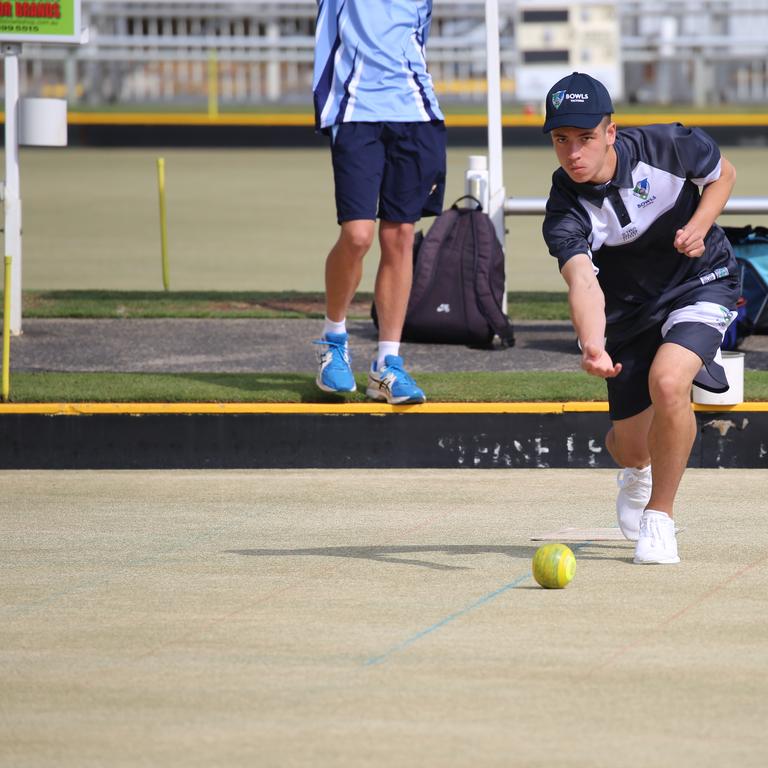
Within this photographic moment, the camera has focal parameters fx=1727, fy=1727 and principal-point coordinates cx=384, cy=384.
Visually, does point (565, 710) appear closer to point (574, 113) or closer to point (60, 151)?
point (574, 113)

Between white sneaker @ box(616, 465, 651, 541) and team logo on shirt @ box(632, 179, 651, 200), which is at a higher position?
team logo on shirt @ box(632, 179, 651, 200)

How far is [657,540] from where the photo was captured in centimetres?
479

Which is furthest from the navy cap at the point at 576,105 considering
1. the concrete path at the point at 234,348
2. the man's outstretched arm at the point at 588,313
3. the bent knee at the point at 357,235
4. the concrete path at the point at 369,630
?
the concrete path at the point at 234,348

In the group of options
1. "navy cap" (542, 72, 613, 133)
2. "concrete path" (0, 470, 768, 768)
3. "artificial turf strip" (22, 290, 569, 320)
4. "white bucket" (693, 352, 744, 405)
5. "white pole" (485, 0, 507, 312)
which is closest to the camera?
"concrete path" (0, 470, 768, 768)

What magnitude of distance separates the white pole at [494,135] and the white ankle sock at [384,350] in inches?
66.5

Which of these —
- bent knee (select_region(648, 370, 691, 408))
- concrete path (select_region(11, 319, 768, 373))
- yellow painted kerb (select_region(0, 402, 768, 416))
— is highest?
bent knee (select_region(648, 370, 691, 408))

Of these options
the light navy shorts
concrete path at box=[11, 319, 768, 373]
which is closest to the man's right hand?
the light navy shorts

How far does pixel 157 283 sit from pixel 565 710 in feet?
26.8

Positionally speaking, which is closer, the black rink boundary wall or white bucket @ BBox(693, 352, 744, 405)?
white bucket @ BBox(693, 352, 744, 405)

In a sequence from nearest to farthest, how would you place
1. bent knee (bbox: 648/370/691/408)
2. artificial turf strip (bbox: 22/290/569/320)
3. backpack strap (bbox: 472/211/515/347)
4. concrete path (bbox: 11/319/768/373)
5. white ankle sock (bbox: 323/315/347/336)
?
1. bent knee (bbox: 648/370/691/408)
2. white ankle sock (bbox: 323/315/347/336)
3. concrete path (bbox: 11/319/768/373)
4. backpack strap (bbox: 472/211/515/347)
5. artificial turf strip (bbox: 22/290/569/320)

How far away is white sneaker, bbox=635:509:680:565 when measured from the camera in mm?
4793

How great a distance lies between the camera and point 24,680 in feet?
12.2

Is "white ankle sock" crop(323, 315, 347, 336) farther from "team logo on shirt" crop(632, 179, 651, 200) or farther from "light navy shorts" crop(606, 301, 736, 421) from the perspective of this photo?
"team logo on shirt" crop(632, 179, 651, 200)

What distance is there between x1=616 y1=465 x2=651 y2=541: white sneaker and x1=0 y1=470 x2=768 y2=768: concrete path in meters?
0.09
